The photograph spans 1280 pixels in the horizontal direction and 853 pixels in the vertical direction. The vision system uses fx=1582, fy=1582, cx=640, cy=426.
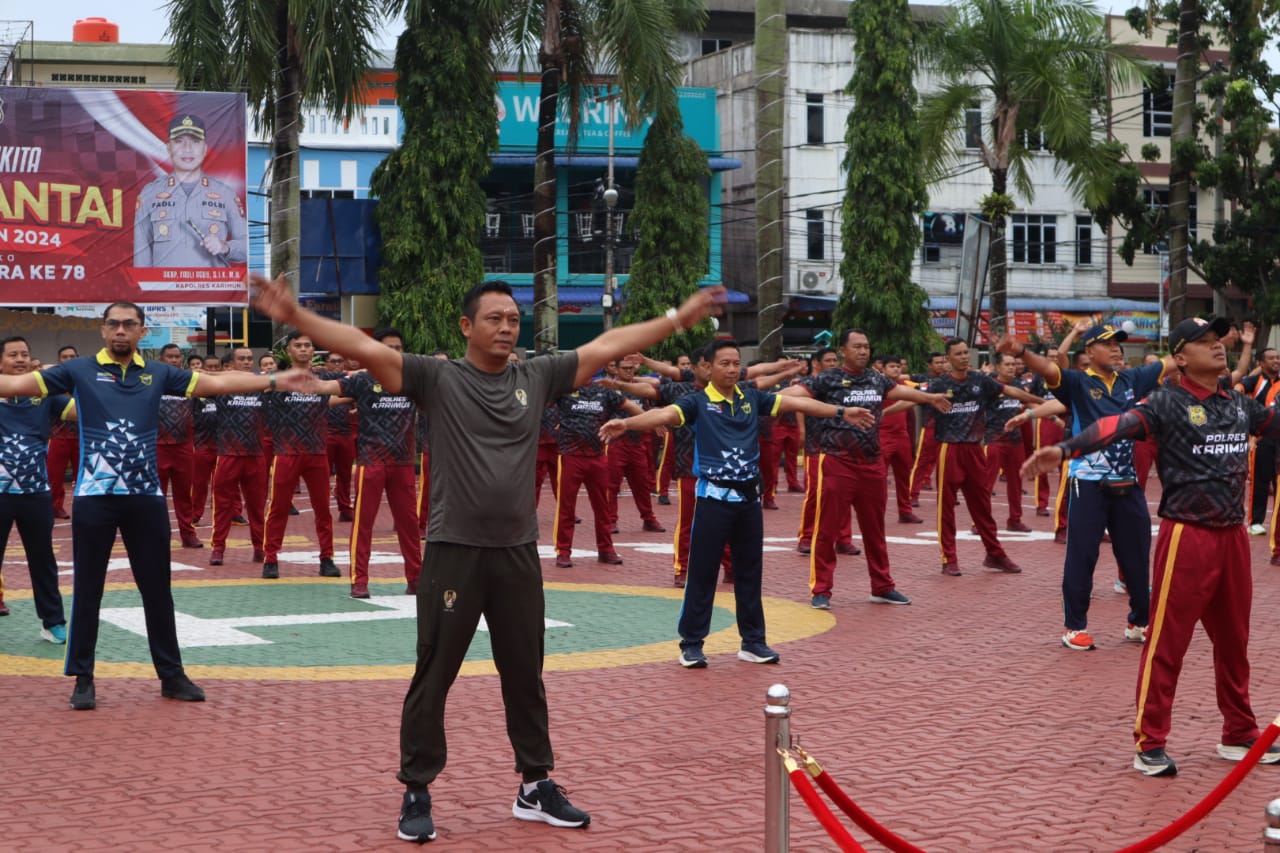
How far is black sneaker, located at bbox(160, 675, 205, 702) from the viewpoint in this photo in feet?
29.7

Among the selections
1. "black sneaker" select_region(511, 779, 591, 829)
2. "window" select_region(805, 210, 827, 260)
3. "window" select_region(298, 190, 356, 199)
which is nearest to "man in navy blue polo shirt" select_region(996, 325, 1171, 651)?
"black sneaker" select_region(511, 779, 591, 829)

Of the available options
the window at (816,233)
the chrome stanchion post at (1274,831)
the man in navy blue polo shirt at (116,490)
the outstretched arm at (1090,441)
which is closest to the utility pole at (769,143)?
the man in navy blue polo shirt at (116,490)

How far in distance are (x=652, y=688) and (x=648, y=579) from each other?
5.44 meters

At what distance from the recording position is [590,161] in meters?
44.6

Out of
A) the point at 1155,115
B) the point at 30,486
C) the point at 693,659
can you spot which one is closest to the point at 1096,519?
the point at 693,659

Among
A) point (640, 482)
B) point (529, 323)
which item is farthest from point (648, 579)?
point (529, 323)

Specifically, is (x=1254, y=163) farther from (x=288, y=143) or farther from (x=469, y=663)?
(x=469, y=663)

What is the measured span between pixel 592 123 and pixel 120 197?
20378mm

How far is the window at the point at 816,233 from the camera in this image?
157 feet

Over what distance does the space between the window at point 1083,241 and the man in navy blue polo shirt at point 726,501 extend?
42330mm

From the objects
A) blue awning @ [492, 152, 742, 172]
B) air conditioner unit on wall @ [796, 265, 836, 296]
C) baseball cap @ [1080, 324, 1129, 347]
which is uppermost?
blue awning @ [492, 152, 742, 172]

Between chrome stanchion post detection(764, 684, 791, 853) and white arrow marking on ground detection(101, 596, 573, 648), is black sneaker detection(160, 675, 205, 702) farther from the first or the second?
chrome stanchion post detection(764, 684, 791, 853)

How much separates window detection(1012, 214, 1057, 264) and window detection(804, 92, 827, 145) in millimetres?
7219

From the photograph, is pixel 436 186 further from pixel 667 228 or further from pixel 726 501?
pixel 726 501
